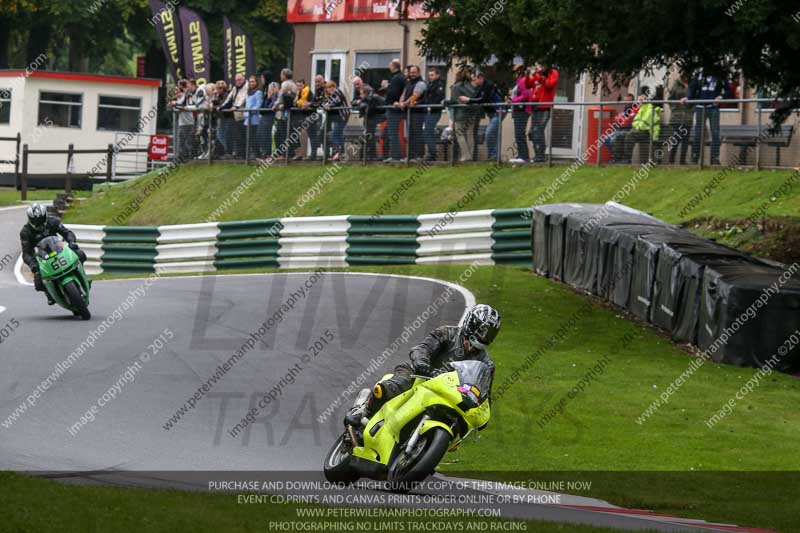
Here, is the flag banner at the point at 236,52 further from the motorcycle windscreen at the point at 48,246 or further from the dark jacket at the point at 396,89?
the motorcycle windscreen at the point at 48,246

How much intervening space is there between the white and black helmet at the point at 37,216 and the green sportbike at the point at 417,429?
30.3ft

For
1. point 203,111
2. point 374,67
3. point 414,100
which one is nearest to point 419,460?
point 414,100

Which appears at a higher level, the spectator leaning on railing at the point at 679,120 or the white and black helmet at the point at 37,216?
the spectator leaning on railing at the point at 679,120

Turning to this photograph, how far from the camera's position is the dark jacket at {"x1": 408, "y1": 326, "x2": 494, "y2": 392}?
32.5 feet

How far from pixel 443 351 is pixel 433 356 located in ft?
0.34

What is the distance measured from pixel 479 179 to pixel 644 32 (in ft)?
35.0

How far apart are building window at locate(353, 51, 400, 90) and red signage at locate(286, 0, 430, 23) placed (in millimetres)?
1001

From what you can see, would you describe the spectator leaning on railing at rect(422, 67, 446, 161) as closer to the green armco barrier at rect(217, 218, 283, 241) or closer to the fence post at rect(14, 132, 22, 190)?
the green armco barrier at rect(217, 218, 283, 241)

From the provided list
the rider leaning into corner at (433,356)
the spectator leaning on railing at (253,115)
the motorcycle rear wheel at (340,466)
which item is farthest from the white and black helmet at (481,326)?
the spectator leaning on railing at (253,115)

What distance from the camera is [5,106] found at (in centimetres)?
4569

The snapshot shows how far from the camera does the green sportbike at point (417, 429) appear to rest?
363 inches

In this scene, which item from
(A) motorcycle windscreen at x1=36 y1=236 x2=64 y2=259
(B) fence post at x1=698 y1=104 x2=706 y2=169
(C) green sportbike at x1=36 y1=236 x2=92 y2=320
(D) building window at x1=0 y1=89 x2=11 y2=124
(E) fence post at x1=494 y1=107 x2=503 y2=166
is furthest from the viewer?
(D) building window at x1=0 y1=89 x2=11 y2=124

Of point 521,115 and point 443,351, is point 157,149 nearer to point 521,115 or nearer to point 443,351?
point 521,115

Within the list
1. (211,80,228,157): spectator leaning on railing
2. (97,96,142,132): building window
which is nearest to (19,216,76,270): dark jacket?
(211,80,228,157): spectator leaning on railing
